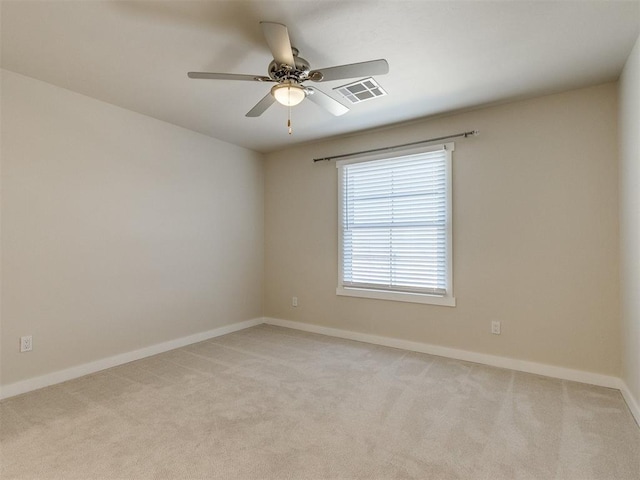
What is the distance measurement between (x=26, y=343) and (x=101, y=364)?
64cm

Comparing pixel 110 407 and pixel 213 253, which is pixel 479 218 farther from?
pixel 110 407

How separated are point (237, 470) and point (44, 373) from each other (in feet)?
7.01

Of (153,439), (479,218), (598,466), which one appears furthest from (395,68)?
(153,439)

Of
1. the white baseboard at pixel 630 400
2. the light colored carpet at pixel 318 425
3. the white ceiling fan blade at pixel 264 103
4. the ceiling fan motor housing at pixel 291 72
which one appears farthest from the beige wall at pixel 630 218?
the white ceiling fan blade at pixel 264 103

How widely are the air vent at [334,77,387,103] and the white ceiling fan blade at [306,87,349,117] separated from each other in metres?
0.31

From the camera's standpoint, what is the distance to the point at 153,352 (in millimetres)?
3506

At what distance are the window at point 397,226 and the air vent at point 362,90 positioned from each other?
0.92m

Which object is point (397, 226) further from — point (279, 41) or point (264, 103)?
point (279, 41)

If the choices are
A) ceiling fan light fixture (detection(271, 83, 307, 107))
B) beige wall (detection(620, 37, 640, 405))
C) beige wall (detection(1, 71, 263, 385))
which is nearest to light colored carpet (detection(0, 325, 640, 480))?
beige wall (detection(620, 37, 640, 405))

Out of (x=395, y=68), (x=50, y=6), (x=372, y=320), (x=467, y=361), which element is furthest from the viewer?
(x=372, y=320)

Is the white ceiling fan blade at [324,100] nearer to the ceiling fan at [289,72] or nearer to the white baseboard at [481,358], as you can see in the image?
the ceiling fan at [289,72]

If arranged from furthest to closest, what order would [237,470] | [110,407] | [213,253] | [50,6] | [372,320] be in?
1. [213,253]
2. [372,320]
3. [110,407]
4. [50,6]
5. [237,470]

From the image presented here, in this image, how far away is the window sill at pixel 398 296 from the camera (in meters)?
3.43

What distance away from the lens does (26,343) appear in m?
2.63
